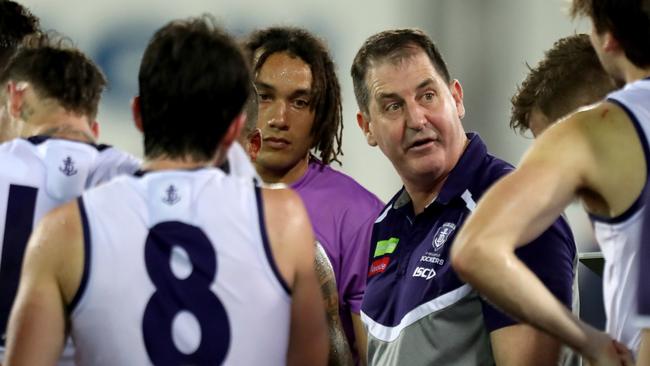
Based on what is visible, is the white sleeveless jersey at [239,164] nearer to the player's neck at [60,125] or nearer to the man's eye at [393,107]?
the player's neck at [60,125]

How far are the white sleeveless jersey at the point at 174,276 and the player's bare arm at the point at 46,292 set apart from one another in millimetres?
26

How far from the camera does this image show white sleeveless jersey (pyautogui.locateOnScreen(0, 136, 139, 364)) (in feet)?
8.87

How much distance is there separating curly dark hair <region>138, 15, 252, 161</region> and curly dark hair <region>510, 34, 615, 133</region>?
1340 millimetres

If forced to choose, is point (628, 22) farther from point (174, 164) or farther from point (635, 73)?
point (174, 164)

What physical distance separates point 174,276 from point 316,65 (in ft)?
6.28

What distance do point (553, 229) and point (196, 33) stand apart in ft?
3.34

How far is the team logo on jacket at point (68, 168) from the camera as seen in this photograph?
2.72 m

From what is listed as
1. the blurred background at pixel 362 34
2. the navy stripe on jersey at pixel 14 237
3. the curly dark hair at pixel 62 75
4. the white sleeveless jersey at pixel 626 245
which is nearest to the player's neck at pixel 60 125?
the curly dark hair at pixel 62 75

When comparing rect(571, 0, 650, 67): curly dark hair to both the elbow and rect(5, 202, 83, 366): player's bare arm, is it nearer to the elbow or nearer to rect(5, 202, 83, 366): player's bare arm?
the elbow

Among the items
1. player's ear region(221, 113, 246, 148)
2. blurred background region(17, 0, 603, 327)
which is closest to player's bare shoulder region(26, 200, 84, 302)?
player's ear region(221, 113, 246, 148)

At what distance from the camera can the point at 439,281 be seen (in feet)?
9.41

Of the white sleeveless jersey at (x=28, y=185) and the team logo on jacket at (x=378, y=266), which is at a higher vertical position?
the white sleeveless jersey at (x=28, y=185)

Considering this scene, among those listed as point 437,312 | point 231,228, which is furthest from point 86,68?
point 437,312

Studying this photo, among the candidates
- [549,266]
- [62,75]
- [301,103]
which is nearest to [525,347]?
[549,266]
